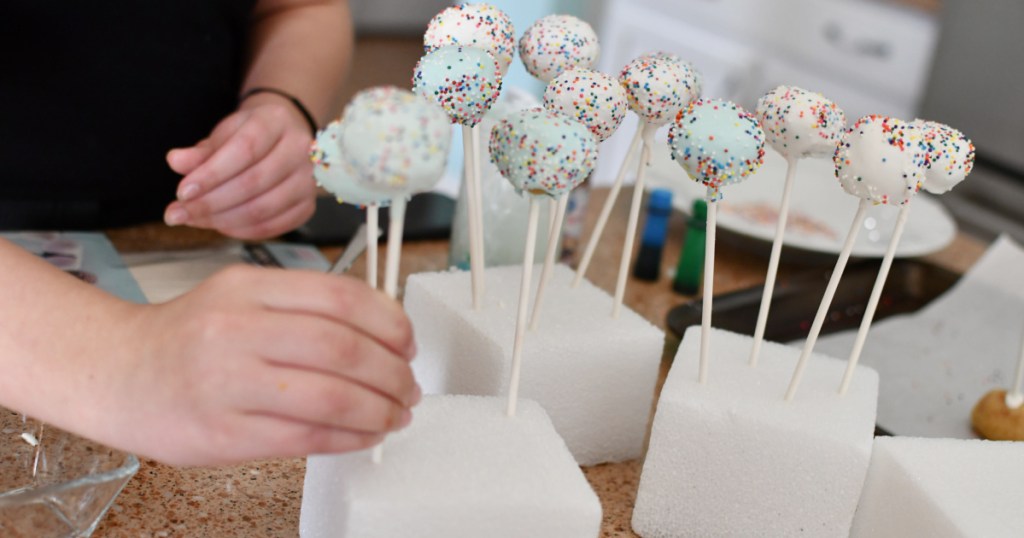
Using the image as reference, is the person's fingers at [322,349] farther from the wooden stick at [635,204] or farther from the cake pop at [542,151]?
the wooden stick at [635,204]

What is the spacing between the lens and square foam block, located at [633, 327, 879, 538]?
0.67 meters

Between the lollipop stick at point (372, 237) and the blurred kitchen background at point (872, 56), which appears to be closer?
the lollipop stick at point (372, 237)

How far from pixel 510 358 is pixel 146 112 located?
641 mm

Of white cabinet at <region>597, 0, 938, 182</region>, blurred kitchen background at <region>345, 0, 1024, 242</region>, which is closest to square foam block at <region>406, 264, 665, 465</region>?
white cabinet at <region>597, 0, 938, 182</region>

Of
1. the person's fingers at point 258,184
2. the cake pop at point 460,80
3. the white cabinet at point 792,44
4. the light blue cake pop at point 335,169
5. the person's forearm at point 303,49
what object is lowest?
the white cabinet at point 792,44

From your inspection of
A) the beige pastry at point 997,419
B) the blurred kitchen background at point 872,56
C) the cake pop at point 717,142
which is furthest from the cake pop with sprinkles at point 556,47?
the blurred kitchen background at point 872,56

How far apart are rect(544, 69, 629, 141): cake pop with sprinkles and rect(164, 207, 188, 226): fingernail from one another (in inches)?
16.3

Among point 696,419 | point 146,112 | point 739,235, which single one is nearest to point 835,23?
point 739,235

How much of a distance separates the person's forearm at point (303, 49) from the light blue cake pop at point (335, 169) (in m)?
0.64

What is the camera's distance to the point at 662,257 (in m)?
1.22

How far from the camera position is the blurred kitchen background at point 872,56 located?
7.29ft

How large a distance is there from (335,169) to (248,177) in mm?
488

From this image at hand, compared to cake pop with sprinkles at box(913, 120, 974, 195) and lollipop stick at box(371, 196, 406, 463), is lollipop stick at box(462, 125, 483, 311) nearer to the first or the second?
lollipop stick at box(371, 196, 406, 463)

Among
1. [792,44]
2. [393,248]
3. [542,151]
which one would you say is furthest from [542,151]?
[792,44]
